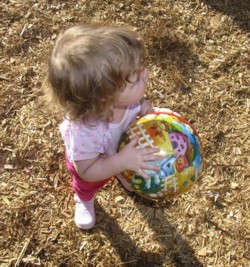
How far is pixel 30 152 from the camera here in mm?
3453

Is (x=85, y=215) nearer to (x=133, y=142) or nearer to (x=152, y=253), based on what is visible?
(x=152, y=253)

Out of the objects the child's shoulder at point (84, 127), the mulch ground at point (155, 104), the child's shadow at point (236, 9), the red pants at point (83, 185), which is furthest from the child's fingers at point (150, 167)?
the child's shadow at point (236, 9)

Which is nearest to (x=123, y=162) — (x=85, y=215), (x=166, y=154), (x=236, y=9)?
(x=166, y=154)

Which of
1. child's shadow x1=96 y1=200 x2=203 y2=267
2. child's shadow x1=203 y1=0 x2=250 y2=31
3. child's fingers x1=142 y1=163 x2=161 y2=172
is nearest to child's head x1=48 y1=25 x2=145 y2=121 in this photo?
child's fingers x1=142 y1=163 x2=161 y2=172

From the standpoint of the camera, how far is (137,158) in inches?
93.0

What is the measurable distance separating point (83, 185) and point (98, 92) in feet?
2.59

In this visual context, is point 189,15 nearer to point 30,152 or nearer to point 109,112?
point 30,152

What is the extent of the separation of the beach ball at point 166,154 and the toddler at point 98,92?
6 cm

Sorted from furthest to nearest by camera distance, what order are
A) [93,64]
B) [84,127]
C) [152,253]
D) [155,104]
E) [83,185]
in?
[155,104] < [152,253] < [83,185] < [84,127] < [93,64]

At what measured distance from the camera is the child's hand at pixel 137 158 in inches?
92.9

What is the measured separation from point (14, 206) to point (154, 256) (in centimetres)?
105

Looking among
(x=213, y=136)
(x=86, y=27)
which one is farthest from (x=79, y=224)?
(x=86, y=27)

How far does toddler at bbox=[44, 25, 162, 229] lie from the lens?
6.81 ft

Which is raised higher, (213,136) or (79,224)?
(213,136)
